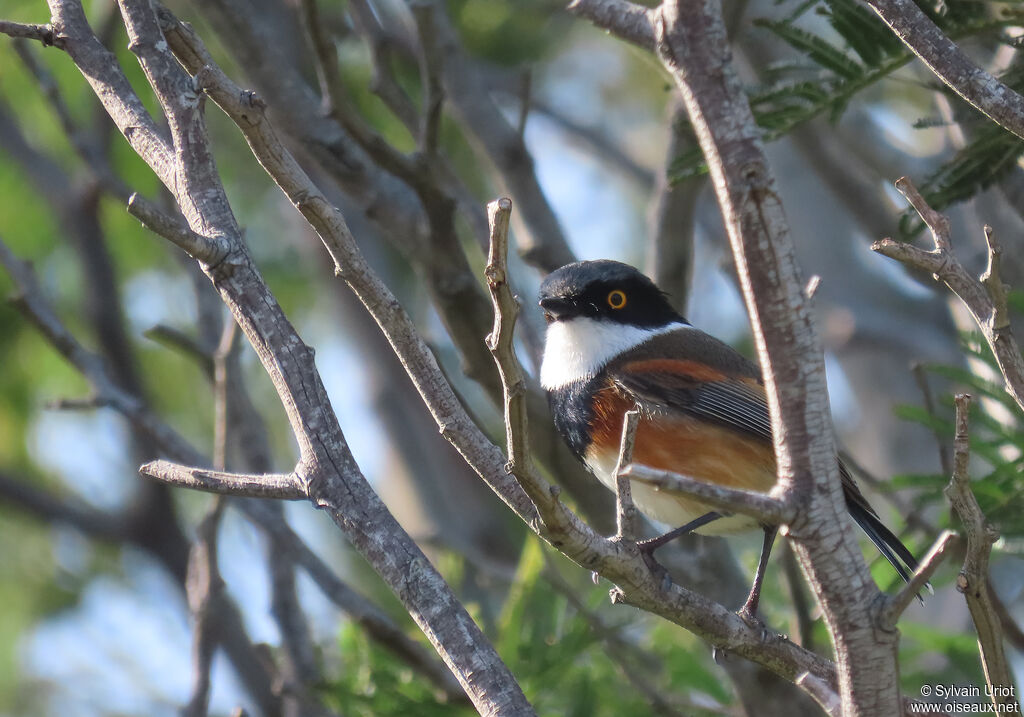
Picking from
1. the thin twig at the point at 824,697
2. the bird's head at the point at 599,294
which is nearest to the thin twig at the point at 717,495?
the thin twig at the point at 824,697

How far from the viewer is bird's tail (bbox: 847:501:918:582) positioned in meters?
4.00

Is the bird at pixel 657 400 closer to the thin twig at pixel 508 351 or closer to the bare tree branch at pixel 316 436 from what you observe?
the bare tree branch at pixel 316 436

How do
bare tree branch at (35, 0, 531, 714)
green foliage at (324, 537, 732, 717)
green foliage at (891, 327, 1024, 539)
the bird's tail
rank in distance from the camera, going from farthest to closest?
1. green foliage at (324, 537, 732, 717)
2. the bird's tail
3. green foliage at (891, 327, 1024, 539)
4. bare tree branch at (35, 0, 531, 714)

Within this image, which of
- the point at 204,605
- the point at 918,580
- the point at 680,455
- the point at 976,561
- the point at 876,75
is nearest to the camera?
the point at 918,580

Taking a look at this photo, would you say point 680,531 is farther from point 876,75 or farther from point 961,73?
point 961,73

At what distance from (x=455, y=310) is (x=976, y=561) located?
2540mm

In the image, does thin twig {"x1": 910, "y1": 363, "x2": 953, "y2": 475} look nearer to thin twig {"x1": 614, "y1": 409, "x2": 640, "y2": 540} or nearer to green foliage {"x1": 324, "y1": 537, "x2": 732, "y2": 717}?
green foliage {"x1": 324, "y1": 537, "x2": 732, "y2": 717}

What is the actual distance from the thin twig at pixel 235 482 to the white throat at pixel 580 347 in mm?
2086

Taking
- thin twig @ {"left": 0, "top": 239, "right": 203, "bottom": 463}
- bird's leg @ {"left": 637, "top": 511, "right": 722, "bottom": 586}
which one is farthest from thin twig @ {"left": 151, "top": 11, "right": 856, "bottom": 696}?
thin twig @ {"left": 0, "top": 239, "right": 203, "bottom": 463}

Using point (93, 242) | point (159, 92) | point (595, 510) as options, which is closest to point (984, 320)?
point (159, 92)

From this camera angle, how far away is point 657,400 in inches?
172

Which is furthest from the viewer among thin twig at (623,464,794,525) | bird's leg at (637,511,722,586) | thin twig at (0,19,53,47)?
bird's leg at (637,511,722,586)

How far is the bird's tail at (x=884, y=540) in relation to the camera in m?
4.00

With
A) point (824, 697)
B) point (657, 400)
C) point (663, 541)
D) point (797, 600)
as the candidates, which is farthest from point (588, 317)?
point (824, 697)
